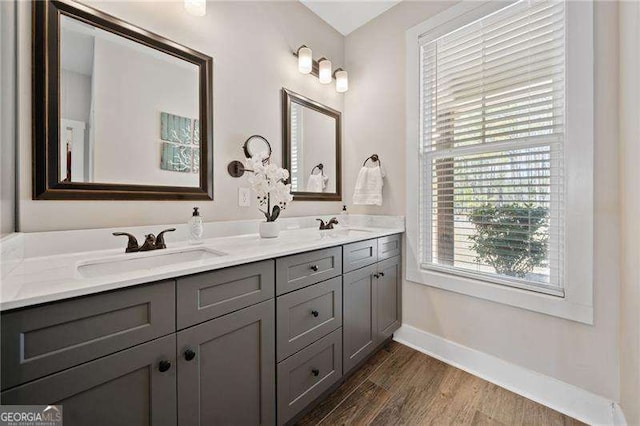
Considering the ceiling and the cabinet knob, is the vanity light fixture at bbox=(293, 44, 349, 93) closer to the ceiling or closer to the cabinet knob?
the ceiling

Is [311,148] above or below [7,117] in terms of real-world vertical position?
above

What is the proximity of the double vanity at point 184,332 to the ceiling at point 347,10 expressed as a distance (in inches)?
77.7

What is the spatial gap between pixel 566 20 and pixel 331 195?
180 cm

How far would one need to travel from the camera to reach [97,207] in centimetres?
Answer: 121

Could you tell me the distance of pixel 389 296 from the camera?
201 centimetres

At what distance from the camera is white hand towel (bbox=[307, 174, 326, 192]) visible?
7.27 ft

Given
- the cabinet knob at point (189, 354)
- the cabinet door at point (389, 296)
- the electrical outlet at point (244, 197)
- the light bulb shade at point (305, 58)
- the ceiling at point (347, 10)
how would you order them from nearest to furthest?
the cabinet knob at point (189, 354), the electrical outlet at point (244, 197), the cabinet door at point (389, 296), the light bulb shade at point (305, 58), the ceiling at point (347, 10)

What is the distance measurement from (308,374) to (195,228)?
97 centimetres

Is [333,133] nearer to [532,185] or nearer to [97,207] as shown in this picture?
[532,185]

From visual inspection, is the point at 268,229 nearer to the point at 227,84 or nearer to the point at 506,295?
the point at 227,84

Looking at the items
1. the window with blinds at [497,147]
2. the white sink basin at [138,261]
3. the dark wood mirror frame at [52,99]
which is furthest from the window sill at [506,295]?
the dark wood mirror frame at [52,99]

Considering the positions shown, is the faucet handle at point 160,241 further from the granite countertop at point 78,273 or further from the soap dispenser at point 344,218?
the soap dispenser at point 344,218

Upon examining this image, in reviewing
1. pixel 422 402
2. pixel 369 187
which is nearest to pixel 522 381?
pixel 422 402

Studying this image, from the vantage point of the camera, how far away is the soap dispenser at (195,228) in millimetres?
1415
